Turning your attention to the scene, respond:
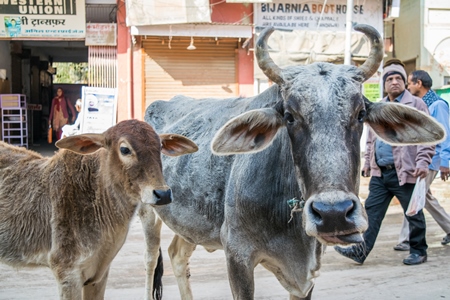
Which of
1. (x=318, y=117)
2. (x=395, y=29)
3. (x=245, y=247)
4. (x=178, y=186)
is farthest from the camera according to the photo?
(x=395, y=29)

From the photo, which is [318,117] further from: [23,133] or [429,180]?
[23,133]

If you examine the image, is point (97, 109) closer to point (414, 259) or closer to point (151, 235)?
point (151, 235)

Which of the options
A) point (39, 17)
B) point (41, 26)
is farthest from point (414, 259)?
point (39, 17)

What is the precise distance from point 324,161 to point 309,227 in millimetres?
327

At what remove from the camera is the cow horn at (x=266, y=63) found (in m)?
2.95

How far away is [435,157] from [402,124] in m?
3.95

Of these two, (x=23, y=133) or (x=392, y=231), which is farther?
(x=23, y=133)

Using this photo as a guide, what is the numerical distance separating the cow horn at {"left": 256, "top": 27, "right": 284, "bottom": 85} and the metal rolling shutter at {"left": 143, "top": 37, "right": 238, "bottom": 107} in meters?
10.6

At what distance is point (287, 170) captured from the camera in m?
3.12

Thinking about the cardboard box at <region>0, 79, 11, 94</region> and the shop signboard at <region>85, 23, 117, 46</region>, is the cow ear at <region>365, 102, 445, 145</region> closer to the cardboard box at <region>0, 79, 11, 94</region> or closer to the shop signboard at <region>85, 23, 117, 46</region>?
the shop signboard at <region>85, 23, 117, 46</region>

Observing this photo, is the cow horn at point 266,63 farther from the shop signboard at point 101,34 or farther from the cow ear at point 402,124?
the shop signboard at point 101,34

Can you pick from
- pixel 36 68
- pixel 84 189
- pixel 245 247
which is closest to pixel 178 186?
pixel 84 189

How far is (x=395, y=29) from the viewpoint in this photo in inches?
678

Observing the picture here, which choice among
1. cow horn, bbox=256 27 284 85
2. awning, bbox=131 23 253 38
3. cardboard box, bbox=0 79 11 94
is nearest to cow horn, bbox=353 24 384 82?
cow horn, bbox=256 27 284 85
